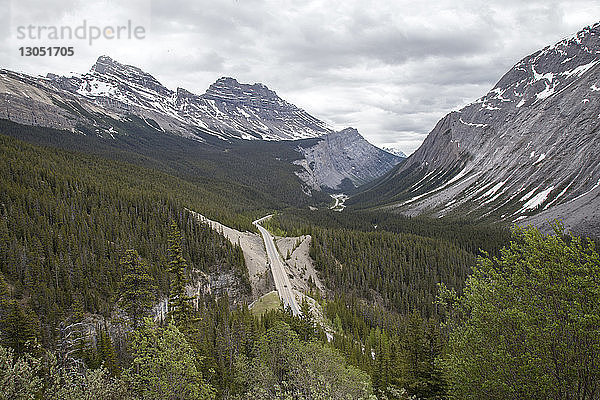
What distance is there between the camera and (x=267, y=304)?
219 feet

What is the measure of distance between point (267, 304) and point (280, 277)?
55.8 feet

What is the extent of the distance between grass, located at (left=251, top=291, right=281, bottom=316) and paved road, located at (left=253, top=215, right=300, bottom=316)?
145 cm

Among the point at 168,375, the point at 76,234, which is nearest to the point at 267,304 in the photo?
the point at 76,234

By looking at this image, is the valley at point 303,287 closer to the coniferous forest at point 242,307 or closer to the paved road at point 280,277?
the coniferous forest at point 242,307

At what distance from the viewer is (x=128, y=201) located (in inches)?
3674

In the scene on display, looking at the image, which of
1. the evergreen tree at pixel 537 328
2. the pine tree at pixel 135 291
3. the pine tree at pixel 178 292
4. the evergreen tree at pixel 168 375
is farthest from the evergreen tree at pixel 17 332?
the evergreen tree at pixel 537 328

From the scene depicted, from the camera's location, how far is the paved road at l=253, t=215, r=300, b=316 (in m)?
68.8

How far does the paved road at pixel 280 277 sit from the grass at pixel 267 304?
145 cm

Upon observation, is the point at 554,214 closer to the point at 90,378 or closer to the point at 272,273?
the point at 272,273

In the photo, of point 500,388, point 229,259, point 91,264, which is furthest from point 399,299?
point 500,388

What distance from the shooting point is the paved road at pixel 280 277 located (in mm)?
68838

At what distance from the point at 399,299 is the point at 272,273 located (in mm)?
34829

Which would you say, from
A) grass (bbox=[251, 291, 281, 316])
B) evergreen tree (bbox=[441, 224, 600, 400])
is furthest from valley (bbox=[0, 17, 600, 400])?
grass (bbox=[251, 291, 281, 316])

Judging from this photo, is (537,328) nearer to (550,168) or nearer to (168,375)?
(168,375)
